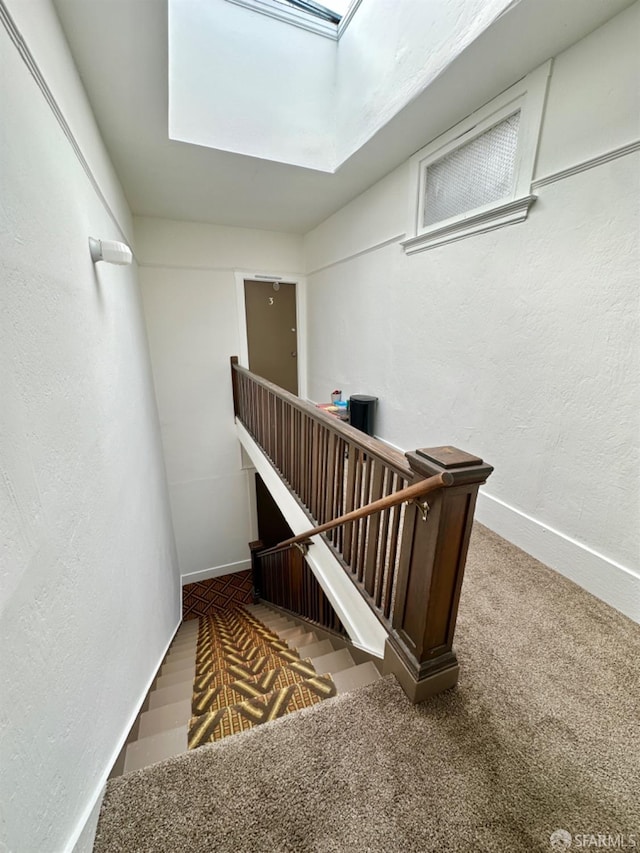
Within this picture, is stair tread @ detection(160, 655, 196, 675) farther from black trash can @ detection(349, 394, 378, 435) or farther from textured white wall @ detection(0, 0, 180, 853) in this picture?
black trash can @ detection(349, 394, 378, 435)

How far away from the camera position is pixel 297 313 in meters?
4.58

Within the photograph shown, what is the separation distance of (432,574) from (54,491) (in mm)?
1172

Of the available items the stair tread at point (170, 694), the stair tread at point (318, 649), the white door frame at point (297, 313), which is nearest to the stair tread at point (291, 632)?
the stair tread at point (318, 649)

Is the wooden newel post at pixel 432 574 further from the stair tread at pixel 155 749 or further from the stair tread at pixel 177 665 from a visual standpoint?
the stair tread at pixel 177 665

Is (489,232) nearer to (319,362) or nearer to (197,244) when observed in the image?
(319,362)

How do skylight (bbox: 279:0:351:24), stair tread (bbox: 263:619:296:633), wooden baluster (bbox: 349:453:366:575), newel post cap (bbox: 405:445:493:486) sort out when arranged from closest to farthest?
newel post cap (bbox: 405:445:493:486), wooden baluster (bbox: 349:453:366:575), skylight (bbox: 279:0:351:24), stair tread (bbox: 263:619:296:633)

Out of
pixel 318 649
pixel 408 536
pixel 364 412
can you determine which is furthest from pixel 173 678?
pixel 364 412

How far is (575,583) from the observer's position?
5.63ft

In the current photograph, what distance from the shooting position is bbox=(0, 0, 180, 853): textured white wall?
69 centimetres

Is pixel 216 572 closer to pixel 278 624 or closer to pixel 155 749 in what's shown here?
pixel 278 624

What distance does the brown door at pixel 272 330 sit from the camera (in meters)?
4.34

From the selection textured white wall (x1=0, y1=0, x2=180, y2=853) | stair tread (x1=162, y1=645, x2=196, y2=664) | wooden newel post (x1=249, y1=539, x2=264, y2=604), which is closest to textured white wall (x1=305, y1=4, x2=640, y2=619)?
textured white wall (x1=0, y1=0, x2=180, y2=853)

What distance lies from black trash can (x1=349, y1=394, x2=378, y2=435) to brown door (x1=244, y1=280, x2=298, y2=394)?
1.81 metres

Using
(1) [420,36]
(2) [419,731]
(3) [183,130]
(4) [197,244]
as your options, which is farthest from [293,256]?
(2) [419,731]
